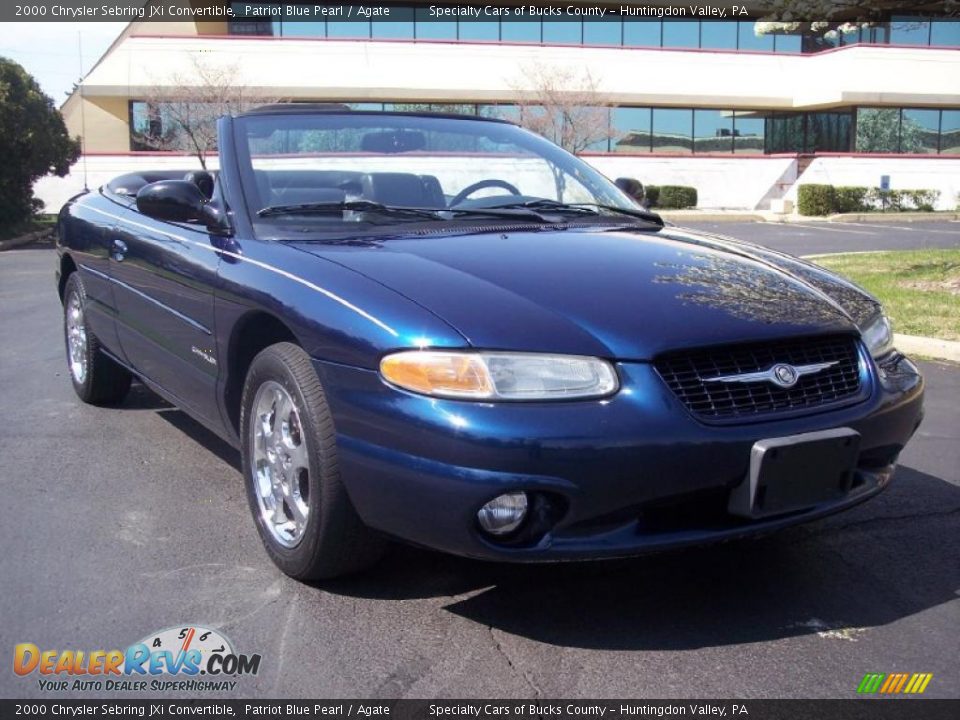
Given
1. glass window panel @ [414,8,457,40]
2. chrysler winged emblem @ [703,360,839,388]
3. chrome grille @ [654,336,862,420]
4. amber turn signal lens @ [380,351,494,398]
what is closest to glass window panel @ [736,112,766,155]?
glass window panel @ [414,8,457,40]

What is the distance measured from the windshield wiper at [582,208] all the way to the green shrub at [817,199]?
91.2 feet

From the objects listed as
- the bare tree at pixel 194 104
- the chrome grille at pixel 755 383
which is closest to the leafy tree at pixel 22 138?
the bare tree at pixel 194 104

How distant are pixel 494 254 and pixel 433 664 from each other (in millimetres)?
1369

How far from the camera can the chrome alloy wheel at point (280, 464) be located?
11.0 ft

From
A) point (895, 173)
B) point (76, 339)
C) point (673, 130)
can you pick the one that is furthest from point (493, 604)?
point (895, 173)

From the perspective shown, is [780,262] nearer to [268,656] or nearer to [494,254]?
[494,254]

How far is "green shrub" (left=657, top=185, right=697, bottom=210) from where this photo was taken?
30952mm

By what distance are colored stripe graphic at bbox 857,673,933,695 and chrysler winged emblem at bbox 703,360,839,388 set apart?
0.86m

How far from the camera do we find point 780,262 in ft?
13.1

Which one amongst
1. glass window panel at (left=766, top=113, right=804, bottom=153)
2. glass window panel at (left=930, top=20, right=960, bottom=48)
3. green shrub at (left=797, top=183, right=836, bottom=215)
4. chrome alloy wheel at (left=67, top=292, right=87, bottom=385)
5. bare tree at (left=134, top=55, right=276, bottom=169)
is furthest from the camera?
glass window panel at (left=766, top=113, right=804, bottom=153)

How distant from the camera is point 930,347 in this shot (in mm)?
7336

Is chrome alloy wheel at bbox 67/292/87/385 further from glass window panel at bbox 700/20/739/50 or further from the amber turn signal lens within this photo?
glass window panel at bbox 700/20/739/50

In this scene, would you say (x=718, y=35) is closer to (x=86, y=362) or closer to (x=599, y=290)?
(x=86, y=362)

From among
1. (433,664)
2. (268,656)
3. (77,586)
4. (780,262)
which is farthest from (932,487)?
(77,586)
